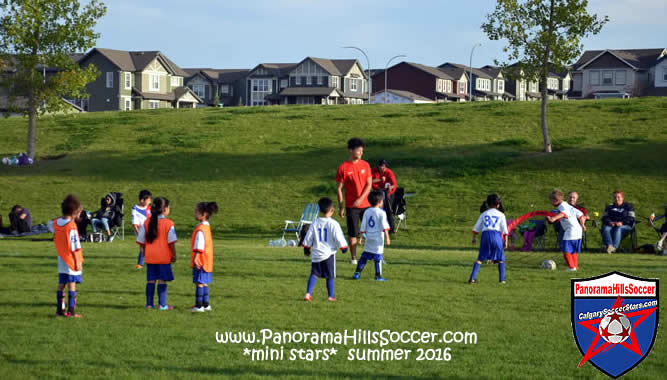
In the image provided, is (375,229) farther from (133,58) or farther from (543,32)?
(133,58)

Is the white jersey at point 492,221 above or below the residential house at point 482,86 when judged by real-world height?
below

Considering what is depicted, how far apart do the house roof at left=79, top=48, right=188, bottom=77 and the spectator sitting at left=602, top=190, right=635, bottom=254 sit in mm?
82352

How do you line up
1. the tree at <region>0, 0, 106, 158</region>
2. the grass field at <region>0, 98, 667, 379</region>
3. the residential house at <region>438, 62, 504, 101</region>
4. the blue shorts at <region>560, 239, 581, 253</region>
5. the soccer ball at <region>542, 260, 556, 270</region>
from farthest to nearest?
the residential house at <region>438, 62, 504, 101</region>, the tree at <region>0, 0, 106, 158</region>, the soccer ball at <region>542, 260, 556, 270</region>, the blue shorts at <region>560, 239, 581, 253</region>, the grass field at <region>0, 98, 667, 379</region>

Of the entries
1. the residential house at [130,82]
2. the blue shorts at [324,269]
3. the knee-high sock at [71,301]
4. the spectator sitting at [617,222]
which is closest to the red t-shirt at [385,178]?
the blue shorts at [324,269]

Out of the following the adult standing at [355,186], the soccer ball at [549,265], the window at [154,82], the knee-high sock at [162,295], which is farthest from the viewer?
the window at [154,82]

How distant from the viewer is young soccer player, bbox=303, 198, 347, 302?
11.2 meters

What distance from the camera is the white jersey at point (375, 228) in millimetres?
13250

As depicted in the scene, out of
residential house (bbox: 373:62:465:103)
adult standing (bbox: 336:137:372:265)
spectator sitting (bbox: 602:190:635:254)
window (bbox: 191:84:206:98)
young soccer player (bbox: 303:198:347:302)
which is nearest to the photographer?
young soccer player (bbox: 303:198:347:302)

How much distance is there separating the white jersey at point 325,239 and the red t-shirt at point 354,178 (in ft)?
11.3

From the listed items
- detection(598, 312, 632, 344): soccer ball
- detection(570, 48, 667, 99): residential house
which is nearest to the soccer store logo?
detection(598, 312, 632, 344): soccer ball

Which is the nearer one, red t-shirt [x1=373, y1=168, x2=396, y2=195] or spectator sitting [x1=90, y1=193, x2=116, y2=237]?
red t-shirt [x1=373, y1=168, x2=396, y2=195]

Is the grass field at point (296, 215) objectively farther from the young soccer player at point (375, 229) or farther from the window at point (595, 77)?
the window at point (595, 77)

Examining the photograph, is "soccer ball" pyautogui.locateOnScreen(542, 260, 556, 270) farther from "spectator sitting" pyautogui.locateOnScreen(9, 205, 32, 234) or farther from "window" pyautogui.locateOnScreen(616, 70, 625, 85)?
"window" pyautogui.locateOnScreen(616, 70, 625, 85)

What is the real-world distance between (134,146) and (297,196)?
15.1 metres
